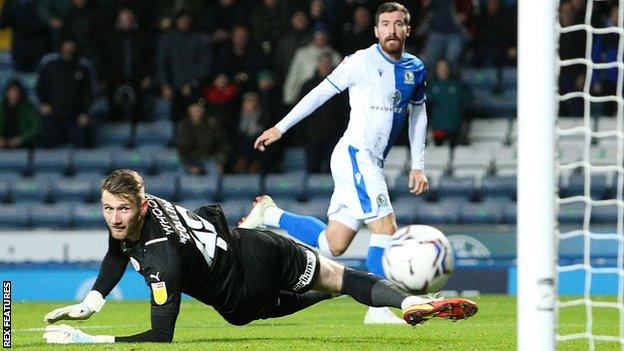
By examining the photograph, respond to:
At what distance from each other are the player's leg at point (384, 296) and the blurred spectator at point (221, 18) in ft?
33.0

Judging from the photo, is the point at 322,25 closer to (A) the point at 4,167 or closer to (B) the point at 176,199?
(B) the point at 176,199

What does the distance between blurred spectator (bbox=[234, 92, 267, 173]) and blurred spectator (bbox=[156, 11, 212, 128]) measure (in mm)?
821

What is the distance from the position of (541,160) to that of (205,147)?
1201 centimetres

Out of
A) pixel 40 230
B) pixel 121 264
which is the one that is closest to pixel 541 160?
pixel 121 264

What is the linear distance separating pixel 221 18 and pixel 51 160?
3030 millimetres

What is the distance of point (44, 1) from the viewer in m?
18.7

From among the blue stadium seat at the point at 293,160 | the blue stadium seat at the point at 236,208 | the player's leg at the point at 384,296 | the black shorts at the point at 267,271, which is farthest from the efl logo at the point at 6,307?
the blue stadium seat at the point at 293,160

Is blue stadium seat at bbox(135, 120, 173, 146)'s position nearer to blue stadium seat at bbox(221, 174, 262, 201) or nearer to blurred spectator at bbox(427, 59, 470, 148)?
blue stadium seat at bbox(221, 174, 262, 201)

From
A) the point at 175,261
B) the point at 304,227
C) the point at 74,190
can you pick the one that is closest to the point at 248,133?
the point at 74,190

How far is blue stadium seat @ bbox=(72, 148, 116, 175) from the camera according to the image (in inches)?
680

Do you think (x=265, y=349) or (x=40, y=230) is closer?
(x=265, y=349)

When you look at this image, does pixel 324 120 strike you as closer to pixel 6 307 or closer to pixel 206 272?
pixel 206 272

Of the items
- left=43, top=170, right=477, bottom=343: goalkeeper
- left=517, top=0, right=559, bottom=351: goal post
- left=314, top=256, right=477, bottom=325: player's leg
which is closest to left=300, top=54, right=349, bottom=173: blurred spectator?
left=43, top=170, right=477, bottom=343: goalkeeper

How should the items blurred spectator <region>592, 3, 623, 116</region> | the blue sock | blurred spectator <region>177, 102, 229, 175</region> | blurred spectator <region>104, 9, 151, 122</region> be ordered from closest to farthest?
1. the blue sock
2. blurred spectator <region>592, 3, 623, 116</region>
3. blurred spectator <region>177, 102, 229, 175</region>
4. blurred spectator <region>104, 9, 151, 122</region>
